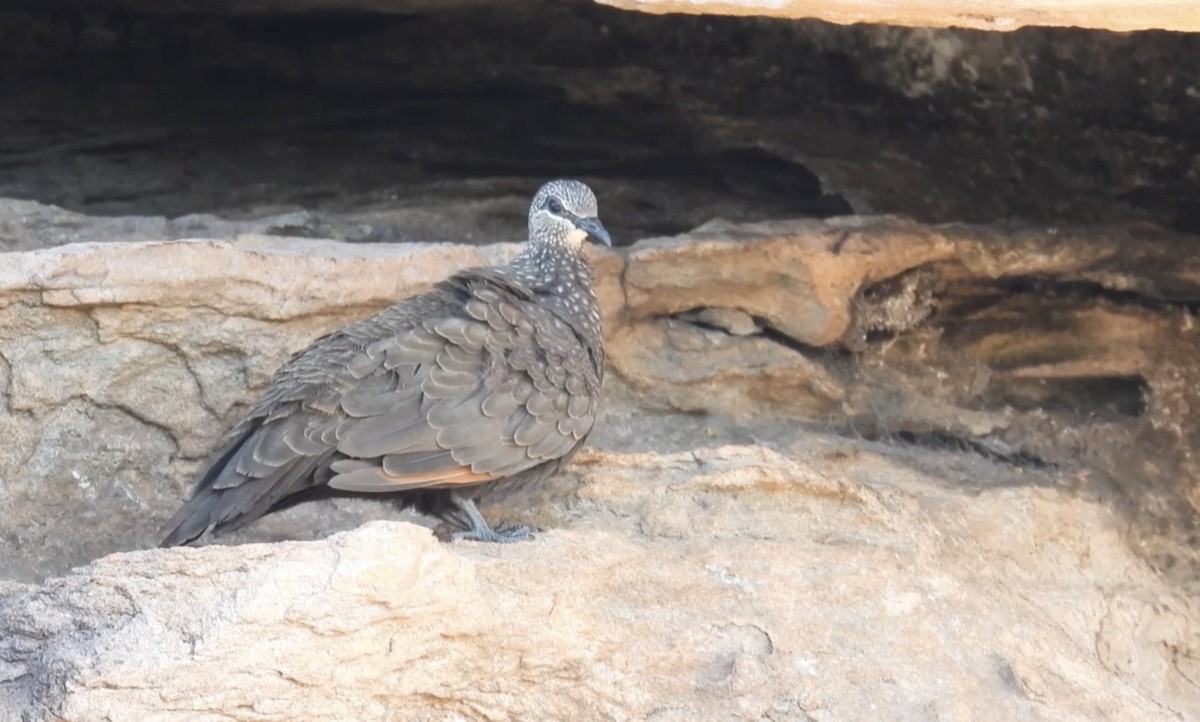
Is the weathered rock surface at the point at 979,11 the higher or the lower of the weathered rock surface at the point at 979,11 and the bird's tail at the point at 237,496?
the higher

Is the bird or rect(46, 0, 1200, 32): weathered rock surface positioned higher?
rect(46, 0, 1200, 32): weathered rock surface

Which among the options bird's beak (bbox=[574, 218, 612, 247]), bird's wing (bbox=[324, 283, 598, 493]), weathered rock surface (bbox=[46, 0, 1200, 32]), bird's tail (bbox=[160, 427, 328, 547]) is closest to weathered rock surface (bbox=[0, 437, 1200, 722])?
bird's wing (bbox=[324, 283, 598, 493])

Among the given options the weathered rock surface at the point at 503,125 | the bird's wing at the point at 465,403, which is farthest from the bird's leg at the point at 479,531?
the weathered rock surface at the point at 503,125

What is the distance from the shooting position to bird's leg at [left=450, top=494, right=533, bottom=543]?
13.8 ft

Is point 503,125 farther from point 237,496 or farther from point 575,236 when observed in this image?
point 237,496

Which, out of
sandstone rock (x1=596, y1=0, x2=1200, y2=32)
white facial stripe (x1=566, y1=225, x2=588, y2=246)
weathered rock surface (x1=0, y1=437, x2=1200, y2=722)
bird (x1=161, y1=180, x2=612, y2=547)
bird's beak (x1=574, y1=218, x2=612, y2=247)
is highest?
sandstone rock (x1=596, y1=0, x2=1200, y2=32)

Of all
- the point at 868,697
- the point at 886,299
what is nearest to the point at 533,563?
the point at 868,697

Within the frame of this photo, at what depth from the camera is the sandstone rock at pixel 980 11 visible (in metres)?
3.62

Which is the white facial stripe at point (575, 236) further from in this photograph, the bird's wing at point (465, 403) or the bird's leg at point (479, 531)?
the bird's leg at point (479, 531)

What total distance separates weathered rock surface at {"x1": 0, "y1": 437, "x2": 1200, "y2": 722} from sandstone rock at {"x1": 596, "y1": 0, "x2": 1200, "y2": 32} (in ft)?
4.55

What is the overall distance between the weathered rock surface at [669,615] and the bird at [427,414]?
0.97ft

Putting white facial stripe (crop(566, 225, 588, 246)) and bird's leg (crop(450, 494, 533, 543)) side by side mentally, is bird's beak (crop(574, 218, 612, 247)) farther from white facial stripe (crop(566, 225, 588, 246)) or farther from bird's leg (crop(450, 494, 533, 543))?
bird's leg (crop(450, 494, 533, 543))

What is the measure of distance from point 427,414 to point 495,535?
403mm

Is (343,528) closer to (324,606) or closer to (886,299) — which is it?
(324,606)
